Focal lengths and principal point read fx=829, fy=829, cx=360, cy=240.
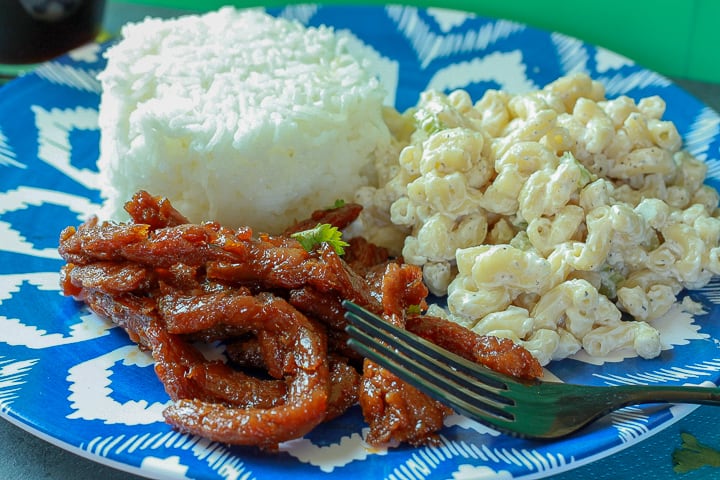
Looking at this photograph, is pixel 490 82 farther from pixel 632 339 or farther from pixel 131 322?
pixel 131 322

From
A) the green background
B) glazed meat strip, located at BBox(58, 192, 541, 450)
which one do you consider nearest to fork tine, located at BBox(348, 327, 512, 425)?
glazed meat strip, located at BBox(58, 192, 541, 450)

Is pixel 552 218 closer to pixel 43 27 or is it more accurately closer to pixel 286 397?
pixel 286 397

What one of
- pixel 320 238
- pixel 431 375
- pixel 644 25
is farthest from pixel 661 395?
pixel 644 25

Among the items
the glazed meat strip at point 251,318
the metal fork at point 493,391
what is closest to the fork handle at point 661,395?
the metal fork at point 493,391

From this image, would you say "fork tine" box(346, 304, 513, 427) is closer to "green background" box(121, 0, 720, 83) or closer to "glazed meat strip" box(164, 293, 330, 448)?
"glazed meat strip" box(164, 293, 330, 448)

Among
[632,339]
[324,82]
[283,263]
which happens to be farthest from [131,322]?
[632,339]

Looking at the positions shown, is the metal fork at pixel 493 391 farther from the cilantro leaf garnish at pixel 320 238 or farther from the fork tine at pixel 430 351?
the cilantro leaf garnish at pixel 320 238
